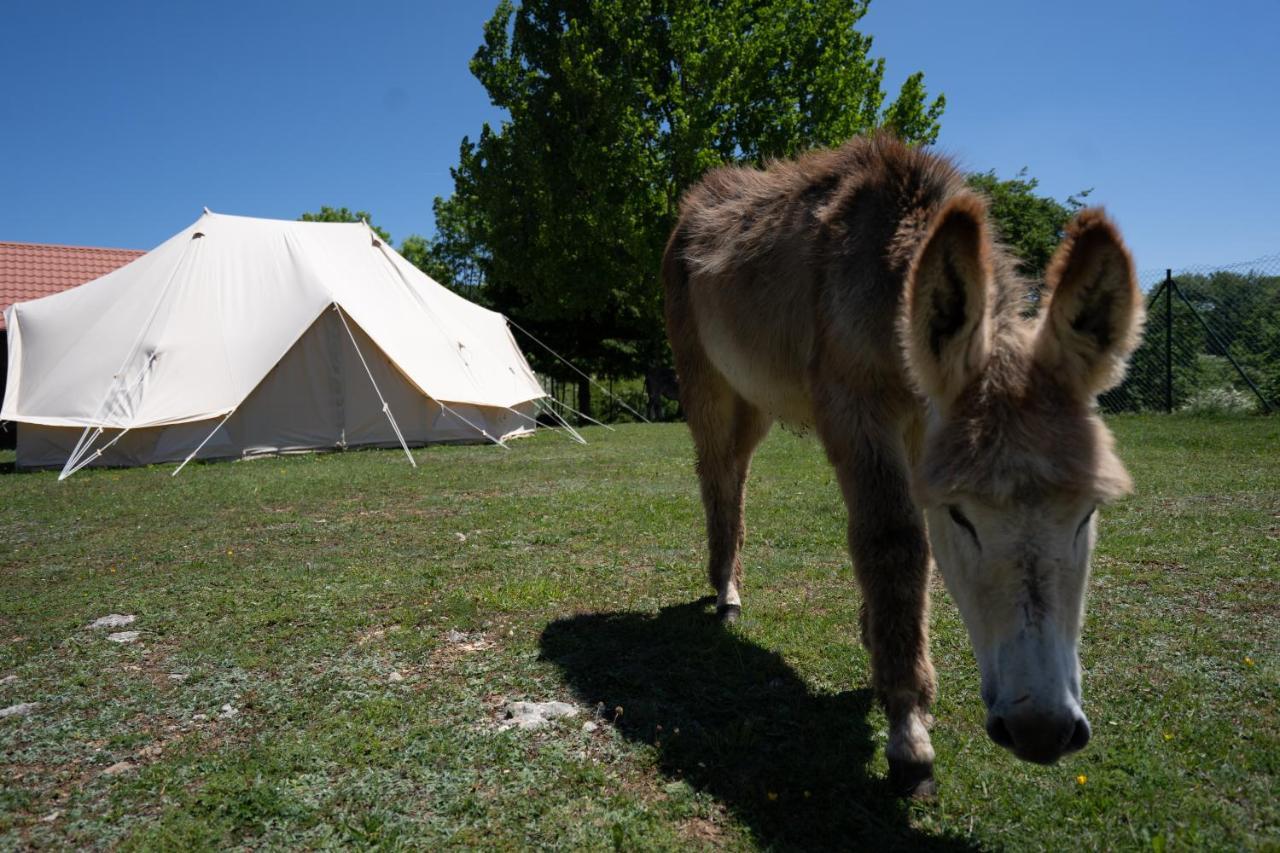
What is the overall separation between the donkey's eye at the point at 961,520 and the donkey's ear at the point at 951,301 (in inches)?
11.7

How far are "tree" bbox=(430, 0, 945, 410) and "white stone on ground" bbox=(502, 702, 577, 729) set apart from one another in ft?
56.5

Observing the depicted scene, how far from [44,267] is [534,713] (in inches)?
1069

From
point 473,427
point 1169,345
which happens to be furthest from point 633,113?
point 1169,345

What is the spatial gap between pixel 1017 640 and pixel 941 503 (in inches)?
15.0

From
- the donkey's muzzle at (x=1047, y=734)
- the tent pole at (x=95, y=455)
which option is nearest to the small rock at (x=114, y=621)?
the donkey's muzzle at (x=1047, y=734)

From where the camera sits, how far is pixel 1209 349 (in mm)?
14055

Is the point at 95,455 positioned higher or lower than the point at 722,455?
lower

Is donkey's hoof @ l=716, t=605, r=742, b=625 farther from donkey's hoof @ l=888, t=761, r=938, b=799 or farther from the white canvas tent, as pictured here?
the white canvas tent

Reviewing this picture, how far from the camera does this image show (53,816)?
2383 mm

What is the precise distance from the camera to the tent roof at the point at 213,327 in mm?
11766

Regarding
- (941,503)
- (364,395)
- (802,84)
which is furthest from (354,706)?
(802,84)

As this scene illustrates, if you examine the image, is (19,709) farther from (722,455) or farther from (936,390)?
(936,390)

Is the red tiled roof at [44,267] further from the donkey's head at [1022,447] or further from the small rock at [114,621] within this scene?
the donkey's head at [1022,447]

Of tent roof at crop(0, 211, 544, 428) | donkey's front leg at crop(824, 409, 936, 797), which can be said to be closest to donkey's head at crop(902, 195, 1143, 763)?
donkey's front leg at crop(824, 409, 936, 797)
